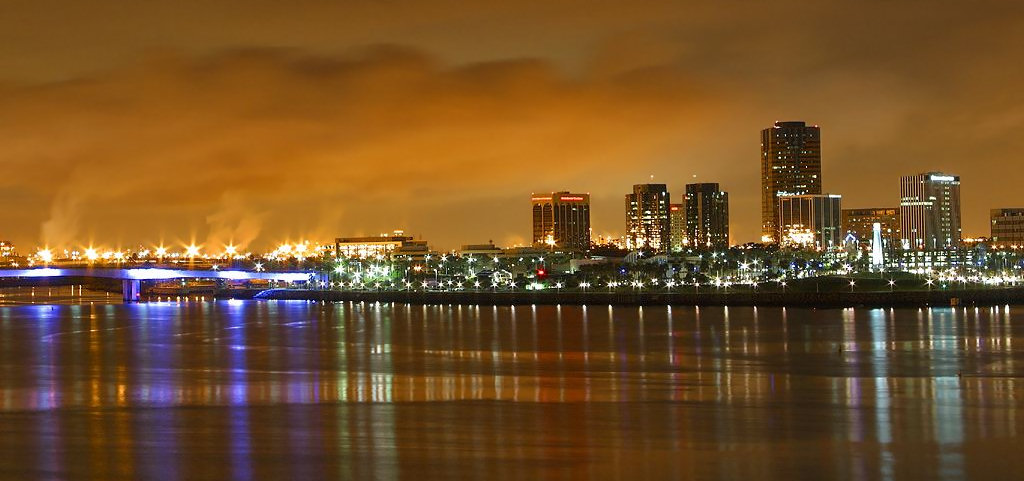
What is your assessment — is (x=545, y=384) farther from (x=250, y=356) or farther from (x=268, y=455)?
(x=250, y=356)

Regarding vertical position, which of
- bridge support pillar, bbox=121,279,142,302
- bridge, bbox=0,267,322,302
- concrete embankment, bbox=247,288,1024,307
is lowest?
concrete embankment, bbox=247,288,1024,307

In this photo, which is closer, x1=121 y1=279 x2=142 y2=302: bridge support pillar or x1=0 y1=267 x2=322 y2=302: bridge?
x1=0 y1=267 x2=322 y2=302: bridge

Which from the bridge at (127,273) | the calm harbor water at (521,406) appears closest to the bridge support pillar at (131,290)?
the bridge at (127,273)

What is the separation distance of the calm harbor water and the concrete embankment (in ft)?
96.2

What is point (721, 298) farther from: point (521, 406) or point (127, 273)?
point (521, 406)

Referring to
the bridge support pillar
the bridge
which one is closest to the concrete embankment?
the bridge

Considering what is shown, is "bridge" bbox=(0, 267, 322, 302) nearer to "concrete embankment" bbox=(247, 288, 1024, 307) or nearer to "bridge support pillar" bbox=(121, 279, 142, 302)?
"bridge support pillar" bbox=(121, 279, 142, 302)

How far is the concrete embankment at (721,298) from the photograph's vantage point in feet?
240

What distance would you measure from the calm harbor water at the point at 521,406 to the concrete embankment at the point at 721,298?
29331 millimetres

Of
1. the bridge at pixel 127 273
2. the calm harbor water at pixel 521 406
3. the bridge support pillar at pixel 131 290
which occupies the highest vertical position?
the bridge at pixel 127 273

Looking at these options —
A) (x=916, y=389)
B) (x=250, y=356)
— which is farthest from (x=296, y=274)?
(x=916, y=389)

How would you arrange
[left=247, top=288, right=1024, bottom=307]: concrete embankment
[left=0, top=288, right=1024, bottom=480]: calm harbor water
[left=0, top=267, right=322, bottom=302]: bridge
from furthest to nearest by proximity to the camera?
1. [left=0, top=267, right=322, bottom=302]: bridge
2. [left=247, top=288, right=1024, bottom=307]: concrete embankment
3. [left=0, top=288, right=1024, bottom=480]: calm harbor water

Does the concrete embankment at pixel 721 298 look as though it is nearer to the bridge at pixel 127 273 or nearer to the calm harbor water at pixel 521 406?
the bridge at pixel 127 273

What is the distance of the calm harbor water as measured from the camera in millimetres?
16469
